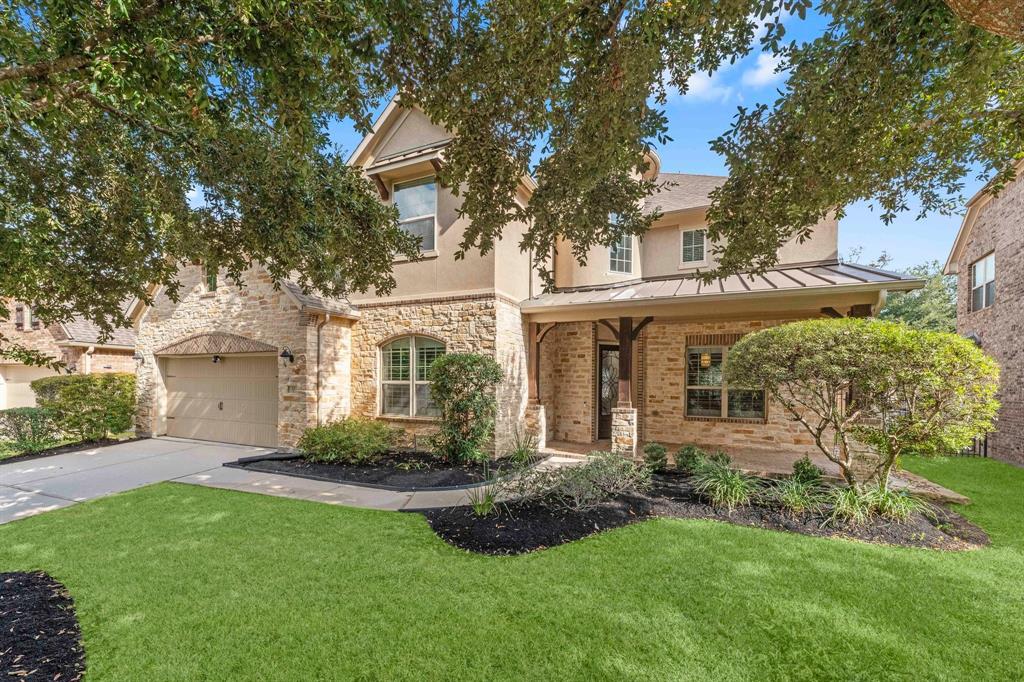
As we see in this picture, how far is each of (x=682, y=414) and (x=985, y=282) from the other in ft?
31.5

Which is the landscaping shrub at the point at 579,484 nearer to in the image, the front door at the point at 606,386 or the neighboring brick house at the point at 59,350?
the front door at the point at 606,386

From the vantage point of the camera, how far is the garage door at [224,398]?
406 inches

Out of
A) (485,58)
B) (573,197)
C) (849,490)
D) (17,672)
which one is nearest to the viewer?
(17,672)

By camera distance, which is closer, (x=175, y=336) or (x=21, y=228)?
(x=21, y=228)

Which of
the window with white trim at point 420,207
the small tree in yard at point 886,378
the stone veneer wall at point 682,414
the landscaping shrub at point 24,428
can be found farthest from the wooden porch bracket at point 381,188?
the landscaping shrub at point 24,428

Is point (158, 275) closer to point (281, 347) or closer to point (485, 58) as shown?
point (281, 347)

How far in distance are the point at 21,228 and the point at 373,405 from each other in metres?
6.55

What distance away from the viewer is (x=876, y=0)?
3479 millimetres

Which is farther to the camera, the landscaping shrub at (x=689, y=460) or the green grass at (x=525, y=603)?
the landscaping shrub at (x=689, y=460)

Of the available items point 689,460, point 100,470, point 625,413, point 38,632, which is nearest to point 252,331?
point 100,470

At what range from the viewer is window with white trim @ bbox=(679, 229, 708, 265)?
1080 centimetres

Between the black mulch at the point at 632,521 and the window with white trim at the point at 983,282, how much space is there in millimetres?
9918

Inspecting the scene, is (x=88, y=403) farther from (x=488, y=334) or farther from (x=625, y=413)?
(x=625, y=413)

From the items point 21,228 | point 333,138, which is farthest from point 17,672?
point 333,138
